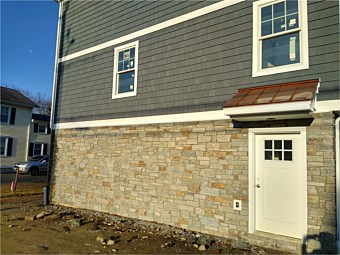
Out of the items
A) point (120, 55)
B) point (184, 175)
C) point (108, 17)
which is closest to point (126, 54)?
point (120, 55)

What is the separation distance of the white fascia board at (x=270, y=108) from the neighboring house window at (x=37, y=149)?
74.6 ft

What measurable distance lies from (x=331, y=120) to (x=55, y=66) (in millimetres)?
9845

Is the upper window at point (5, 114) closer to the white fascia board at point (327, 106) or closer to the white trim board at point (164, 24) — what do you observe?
the white trim board at point (164, 24)

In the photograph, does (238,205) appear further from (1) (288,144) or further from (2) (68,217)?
(2) (68,217)

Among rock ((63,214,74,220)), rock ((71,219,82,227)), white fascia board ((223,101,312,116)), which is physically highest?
white fascia board ((223,101,312,116))

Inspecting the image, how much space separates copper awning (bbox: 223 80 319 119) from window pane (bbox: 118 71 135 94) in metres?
3.71

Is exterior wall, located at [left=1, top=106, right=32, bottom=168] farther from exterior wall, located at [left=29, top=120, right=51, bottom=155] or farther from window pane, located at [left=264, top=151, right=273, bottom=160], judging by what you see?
window pane, located at [left=264, top=151, right=273, bottom=160]

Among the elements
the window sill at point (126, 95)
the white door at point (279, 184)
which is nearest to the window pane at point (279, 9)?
the white door at point (279, 184)

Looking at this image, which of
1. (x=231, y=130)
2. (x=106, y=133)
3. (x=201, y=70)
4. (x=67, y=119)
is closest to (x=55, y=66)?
(x=67, y=119)

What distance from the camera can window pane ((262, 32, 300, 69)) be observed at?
214 inches

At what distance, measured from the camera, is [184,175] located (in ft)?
22.0

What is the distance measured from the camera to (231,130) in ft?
19.8

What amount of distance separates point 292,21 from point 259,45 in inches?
29.3

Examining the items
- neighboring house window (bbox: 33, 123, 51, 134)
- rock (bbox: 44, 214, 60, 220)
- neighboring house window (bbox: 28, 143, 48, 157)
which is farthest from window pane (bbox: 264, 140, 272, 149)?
neighboring house window (bbox: 33, 123, 51, 134)
